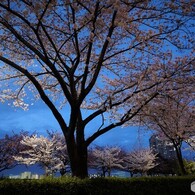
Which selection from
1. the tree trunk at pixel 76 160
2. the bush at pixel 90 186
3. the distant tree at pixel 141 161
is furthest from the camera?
the distant tree at pixel 141 161

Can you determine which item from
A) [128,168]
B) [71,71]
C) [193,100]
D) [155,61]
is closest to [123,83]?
[155,61]

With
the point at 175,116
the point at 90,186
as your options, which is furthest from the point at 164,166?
the point at 90,186

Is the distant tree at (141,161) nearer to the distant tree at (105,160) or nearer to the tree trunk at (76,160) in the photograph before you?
the distant tree at (105,160)

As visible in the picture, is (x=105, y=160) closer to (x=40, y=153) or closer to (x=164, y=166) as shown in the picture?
(x=164, y=166)

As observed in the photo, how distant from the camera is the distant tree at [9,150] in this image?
103ft

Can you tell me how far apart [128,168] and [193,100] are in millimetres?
27383

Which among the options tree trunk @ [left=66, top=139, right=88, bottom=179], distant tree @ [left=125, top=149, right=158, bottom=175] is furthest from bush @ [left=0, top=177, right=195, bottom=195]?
distant tree @ [left=125, top=149, right=158, bottom=175]

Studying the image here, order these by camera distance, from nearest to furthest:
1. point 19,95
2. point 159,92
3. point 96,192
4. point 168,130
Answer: point 96,192 < point 159,92 < point 19,95 < point 168,130

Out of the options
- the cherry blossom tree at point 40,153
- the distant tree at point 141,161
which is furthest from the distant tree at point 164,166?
the cherry blossom tree at point 40,153

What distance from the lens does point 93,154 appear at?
41.0 m

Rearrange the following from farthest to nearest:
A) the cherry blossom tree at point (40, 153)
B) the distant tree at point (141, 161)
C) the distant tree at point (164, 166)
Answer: the distant tree at point (164, 166), the distant tree at point (141, 161), the cherry blossom tree at point (40, 153)

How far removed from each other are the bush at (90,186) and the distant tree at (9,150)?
2338 centimetres

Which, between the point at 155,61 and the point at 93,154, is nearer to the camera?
the point at 155,61

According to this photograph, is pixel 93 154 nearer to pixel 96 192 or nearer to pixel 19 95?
pixel 19 95
